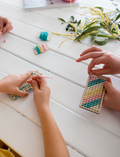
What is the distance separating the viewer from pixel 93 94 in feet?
1.92

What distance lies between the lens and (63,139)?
50 centimetres

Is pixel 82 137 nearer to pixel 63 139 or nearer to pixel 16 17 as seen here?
pixel 63 139

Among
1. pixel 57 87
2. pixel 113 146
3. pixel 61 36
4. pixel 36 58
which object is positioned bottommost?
pixel 113 146

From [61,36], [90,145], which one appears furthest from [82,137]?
[61,36]

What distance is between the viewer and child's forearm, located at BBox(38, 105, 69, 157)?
46 cm

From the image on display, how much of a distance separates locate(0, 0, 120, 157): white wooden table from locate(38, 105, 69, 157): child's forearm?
0.03 meters

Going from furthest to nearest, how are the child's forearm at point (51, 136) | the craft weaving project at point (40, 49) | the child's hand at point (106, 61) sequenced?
the craft weaving project at point (40, 49)
the child's hand at point (106, 61)
the child's forearm at point (51, 136)

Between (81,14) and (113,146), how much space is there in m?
0.89

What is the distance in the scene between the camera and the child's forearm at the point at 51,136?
46cm

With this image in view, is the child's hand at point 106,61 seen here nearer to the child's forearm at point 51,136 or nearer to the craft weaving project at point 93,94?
the craft weaving project at point 93,94

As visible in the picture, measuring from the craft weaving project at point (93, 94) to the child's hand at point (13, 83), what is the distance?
29cm

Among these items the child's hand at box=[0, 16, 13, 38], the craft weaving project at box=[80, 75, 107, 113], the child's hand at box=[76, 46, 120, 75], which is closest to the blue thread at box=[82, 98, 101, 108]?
the craft weaving project at box=[80, 75, 107, 113]

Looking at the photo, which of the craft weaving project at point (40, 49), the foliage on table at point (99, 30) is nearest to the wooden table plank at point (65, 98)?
the craft weaving project at point (40, 49)

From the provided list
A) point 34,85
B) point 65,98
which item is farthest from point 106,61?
point 34,85
